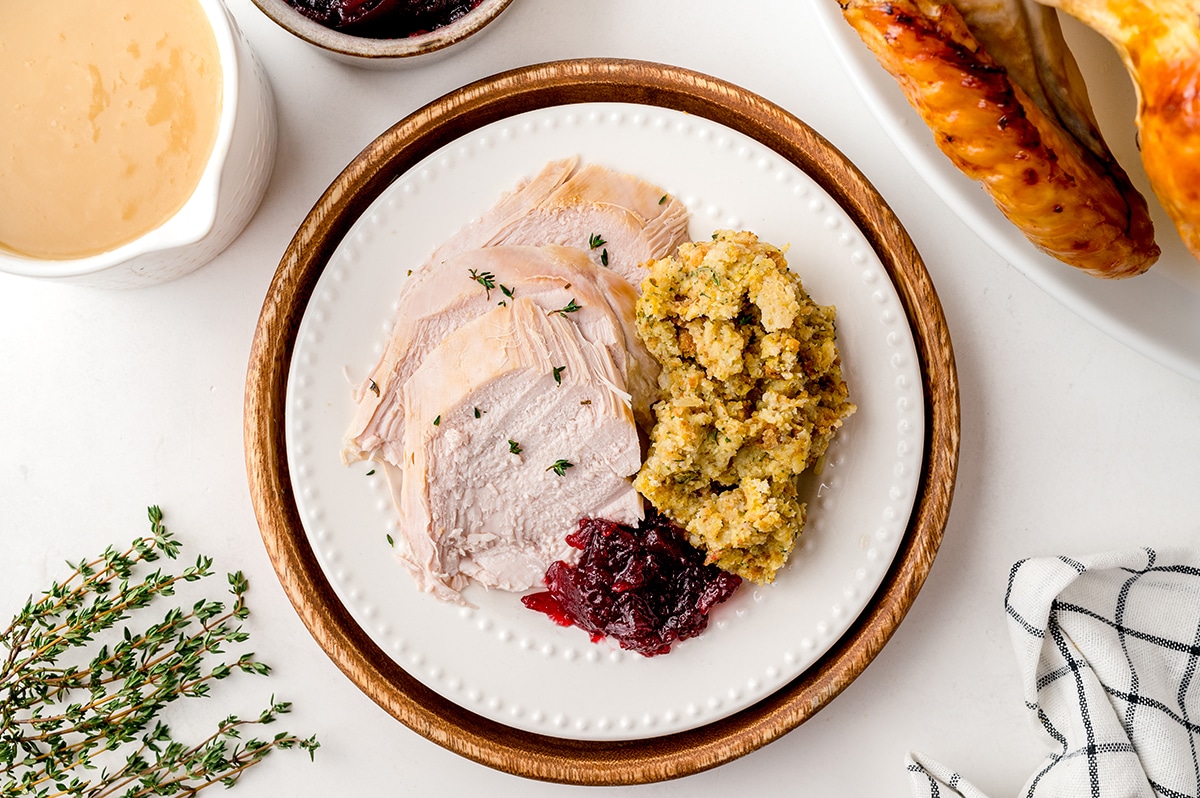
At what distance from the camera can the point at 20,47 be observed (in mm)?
1375

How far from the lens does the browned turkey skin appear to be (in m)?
0.90

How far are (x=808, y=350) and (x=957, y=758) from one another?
0.79 metres

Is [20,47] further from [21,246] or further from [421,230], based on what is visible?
[421,230]

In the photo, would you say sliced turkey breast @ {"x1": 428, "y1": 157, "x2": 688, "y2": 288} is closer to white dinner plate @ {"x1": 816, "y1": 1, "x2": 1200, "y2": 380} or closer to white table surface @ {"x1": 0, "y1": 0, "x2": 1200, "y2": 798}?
white table surface @ {"x1": 0, "y1": 0, "x2": 1200, "y2": 798}

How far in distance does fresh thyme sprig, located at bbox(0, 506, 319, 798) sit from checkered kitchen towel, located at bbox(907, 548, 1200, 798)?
3.95 feet

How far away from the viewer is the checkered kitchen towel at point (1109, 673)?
1565 mm

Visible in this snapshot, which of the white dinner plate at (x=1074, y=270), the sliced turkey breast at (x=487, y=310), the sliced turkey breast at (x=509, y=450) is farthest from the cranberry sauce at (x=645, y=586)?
the white dinner plate at (x=1074, y=270)

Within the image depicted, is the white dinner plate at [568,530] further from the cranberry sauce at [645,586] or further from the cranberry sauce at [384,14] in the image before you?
the cranberry sauce at [384,14]

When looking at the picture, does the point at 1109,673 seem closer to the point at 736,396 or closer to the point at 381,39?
the point at 736,396

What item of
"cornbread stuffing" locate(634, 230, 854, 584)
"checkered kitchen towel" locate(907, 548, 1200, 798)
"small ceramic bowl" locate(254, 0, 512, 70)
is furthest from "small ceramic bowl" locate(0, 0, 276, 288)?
"checkered kitchen towel" locate(907, 548, 1200, 798)

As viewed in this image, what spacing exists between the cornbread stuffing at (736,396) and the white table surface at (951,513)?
354mm

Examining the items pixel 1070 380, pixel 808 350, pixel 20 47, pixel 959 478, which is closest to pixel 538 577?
pixel 808 350

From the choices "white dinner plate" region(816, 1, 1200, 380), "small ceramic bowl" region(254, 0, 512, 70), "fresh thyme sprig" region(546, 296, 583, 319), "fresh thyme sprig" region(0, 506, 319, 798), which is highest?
"small ceramic bowl" region(254, 0, 512, 70)

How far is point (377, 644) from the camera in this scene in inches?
62.9
